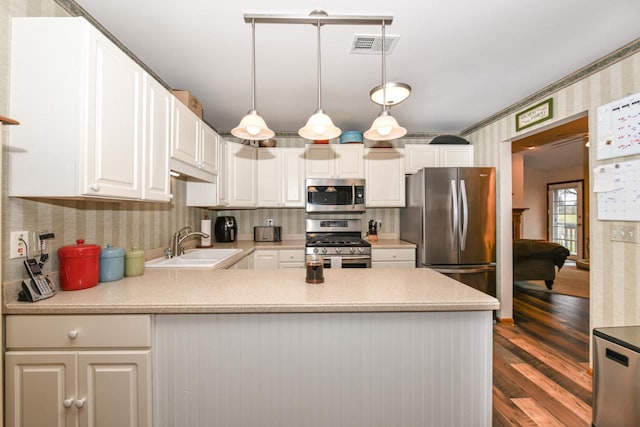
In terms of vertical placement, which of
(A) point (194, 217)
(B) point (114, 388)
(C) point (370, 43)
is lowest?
(B) point (114, 388)

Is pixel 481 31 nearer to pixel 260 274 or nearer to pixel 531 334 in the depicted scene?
pixel 260 274

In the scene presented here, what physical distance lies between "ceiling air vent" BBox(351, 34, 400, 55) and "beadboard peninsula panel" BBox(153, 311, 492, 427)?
5.56ft

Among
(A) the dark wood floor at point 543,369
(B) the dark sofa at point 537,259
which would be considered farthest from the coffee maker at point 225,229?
(B) the dark sofa at point 537,259

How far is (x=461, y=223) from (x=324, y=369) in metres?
2.49

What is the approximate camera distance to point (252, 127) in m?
1.52

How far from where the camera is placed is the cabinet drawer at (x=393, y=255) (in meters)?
3.40

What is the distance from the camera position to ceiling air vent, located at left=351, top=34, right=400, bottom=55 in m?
1.87

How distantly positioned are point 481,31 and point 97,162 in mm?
2285

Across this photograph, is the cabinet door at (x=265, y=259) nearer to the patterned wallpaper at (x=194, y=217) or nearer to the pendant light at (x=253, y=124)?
the patterned wallpaper at (x=194, y=217)

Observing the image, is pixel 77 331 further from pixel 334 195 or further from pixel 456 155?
pixel 456 155

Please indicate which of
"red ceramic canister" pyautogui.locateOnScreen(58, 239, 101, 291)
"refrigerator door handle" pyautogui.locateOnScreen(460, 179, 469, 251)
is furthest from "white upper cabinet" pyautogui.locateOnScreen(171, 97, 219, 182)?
"refrigerator door handle" pyautogui.locateOnScreen(460, 179, 469, 251)

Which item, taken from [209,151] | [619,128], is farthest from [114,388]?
[619,128]

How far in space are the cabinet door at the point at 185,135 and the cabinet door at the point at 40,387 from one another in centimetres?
124

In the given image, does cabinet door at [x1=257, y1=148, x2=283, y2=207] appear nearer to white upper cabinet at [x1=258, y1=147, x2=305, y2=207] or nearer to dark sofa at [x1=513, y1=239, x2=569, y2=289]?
white upper cabinet at [x1=258, y1=147, x2=305, y2=207]
